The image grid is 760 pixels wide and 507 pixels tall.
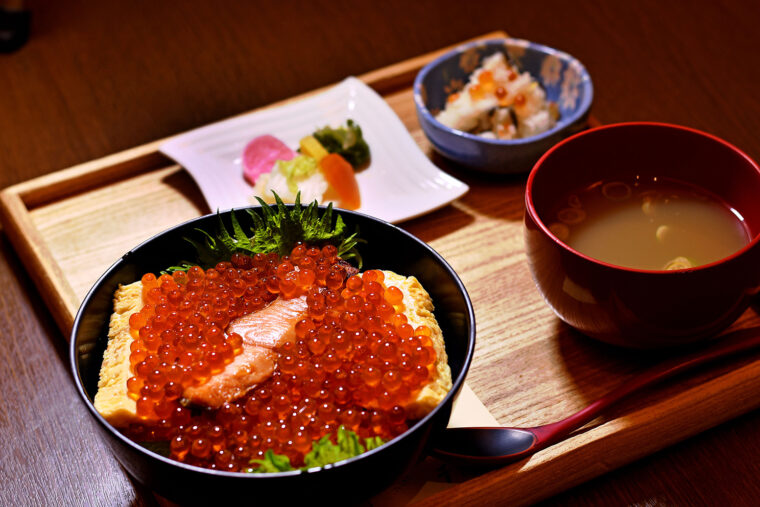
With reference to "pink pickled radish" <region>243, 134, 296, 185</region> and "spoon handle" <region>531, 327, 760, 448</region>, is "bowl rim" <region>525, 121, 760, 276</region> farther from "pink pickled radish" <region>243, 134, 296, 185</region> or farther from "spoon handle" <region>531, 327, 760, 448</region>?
"pink pickled radish" <region>243, 134, 296, 185</region>

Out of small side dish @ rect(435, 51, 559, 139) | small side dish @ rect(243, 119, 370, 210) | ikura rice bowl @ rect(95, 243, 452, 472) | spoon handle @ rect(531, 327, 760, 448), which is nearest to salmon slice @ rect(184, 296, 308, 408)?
ikura rice bowl @ rect(95, 243, 452, 472)

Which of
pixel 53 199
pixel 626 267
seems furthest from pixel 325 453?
pixel 53 199

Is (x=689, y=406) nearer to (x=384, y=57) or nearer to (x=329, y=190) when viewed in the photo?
(x=329, y=190)

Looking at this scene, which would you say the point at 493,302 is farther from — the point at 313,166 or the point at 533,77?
the point at 533,77

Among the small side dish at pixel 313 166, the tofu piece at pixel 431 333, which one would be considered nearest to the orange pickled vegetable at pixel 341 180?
the small side dish at pixel 313 166

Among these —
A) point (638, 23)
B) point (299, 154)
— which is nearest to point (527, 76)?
point (299, 154)

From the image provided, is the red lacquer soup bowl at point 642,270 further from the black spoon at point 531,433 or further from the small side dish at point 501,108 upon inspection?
the small side dish at point 501,108

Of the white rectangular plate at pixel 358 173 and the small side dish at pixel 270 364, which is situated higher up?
the small side dish at pixel 270 364
